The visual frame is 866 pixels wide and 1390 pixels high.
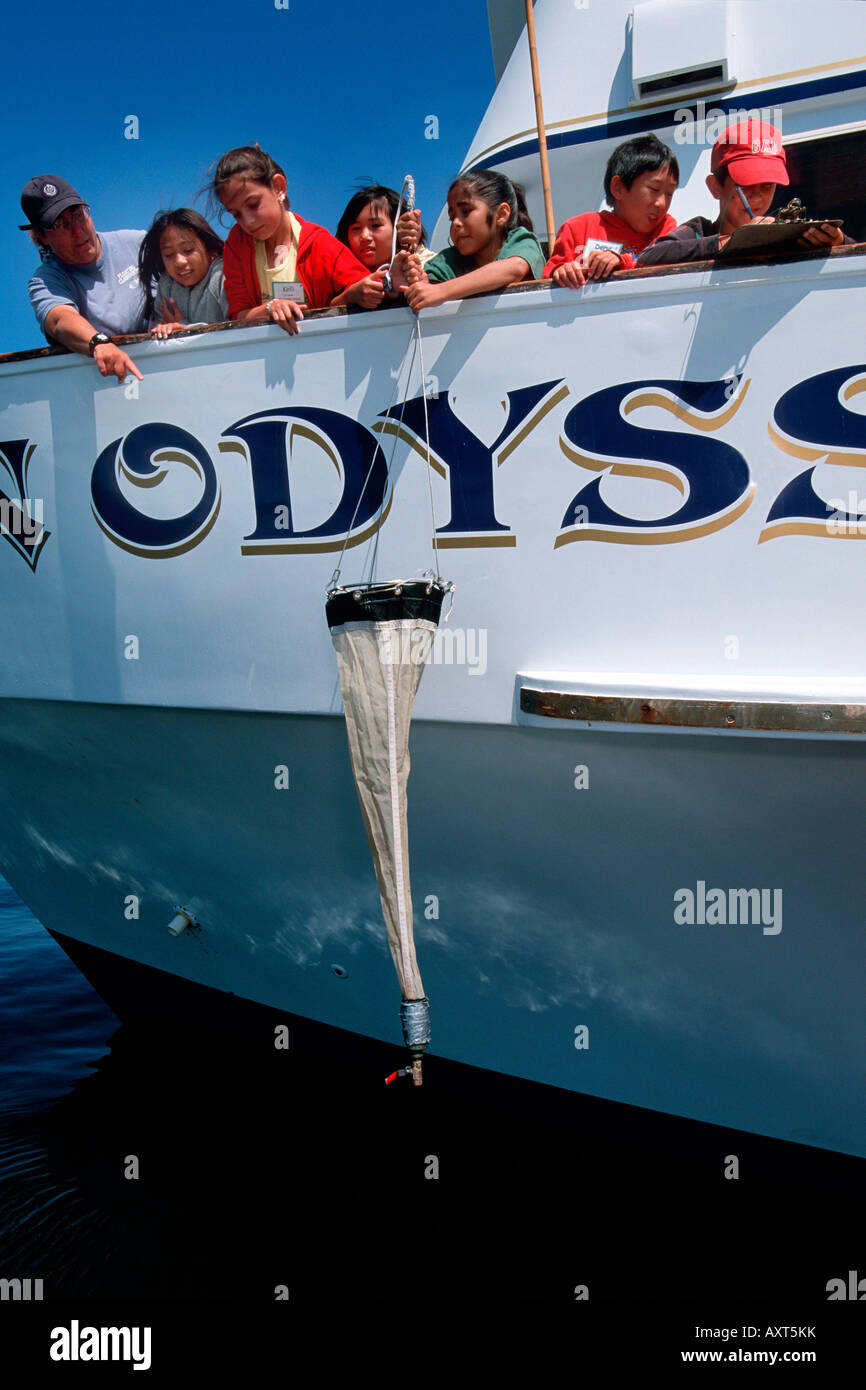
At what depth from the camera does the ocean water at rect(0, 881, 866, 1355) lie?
10.7 feet

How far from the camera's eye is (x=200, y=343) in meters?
3.10

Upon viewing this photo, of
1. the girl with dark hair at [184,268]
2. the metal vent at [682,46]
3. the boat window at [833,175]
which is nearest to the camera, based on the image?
the girl with dark hair at [184,268]

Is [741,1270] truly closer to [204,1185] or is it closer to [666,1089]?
[666,1089]

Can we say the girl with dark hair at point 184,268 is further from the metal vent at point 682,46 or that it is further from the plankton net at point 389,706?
the metal vent at point 682,46

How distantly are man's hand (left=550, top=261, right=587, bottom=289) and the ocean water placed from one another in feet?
8.30

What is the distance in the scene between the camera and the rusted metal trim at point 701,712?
2457 mm

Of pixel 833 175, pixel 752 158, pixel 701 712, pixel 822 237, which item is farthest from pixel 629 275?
pixel 833 175

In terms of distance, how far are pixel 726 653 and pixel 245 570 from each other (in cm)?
147

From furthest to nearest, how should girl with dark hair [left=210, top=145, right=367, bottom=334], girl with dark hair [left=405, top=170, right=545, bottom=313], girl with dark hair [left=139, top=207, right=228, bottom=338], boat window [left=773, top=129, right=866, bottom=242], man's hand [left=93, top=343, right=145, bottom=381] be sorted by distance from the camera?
1. boat window [left=773, top=129, right=866, bottom=242]
2. girl with dark hair [left=139, top=207, right=228, bottom=338]
3. man's hand [left=93, top=343, right=145, bottom=381]
4. girl with dark hair [left=210, top=145, right=367, bottom=334]
5. girl with dark hair [left=405, top=170, right=545, bottom=313]

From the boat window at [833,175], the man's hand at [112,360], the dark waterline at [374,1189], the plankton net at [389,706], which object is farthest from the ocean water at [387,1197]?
the boat window at [833,175]

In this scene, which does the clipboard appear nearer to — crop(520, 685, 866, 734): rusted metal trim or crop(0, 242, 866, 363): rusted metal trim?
crop(0, 242, 866, 363): rusted metal trim

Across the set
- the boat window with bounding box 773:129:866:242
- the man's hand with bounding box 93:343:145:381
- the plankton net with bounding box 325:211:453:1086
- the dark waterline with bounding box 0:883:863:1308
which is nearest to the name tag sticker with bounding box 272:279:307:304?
the man's hand with bounding box 93:343:145:381

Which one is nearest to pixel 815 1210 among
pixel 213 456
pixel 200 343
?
pixel 213 456

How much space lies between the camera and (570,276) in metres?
2.64
